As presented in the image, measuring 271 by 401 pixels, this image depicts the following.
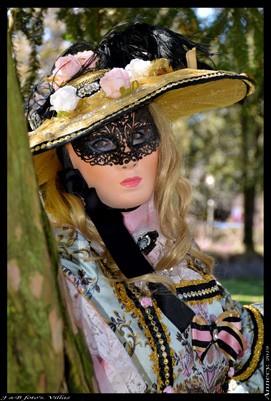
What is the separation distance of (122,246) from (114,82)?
0.52 meters

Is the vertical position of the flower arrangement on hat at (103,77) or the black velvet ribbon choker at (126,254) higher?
the flower arrangement on hat at (103,77)

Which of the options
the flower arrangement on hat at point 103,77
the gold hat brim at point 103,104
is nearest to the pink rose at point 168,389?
the gold hat brim at point 103,104

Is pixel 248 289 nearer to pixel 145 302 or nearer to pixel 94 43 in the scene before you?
pixel 94 43

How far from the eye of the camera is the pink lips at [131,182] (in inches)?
86.2

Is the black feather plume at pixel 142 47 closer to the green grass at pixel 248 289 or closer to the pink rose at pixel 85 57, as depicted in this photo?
the pink rose at pixel 85 57

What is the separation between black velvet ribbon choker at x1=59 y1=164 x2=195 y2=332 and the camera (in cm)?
212

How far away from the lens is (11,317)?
4.72 ft

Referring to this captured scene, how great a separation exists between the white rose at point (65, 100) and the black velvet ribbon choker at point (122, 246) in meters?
0.22

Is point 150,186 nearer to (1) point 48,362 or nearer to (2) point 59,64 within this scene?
(2) point 59,64

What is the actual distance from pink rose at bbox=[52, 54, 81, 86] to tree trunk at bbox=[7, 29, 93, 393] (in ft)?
2.85

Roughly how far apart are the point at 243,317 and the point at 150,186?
603 millimetres

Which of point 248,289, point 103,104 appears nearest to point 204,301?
point 103,104

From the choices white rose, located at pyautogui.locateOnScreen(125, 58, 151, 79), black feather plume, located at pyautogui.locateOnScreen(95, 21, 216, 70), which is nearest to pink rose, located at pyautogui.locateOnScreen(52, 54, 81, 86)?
black feather plume, located at pyautogui.locateOnScreen(95, 21, 216, 70)

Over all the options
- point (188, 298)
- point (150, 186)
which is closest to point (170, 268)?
point (188, 298)
